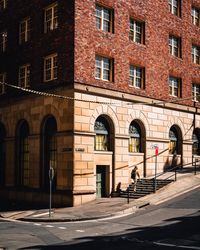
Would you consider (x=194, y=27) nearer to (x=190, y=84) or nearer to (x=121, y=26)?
(x=190, y=84)

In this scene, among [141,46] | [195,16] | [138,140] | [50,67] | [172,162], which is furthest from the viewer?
[195,16]

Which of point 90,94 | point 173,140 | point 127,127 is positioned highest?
point 90,94

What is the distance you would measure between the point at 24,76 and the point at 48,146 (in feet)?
19.9

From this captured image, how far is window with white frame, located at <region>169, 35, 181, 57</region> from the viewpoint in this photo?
122 feet

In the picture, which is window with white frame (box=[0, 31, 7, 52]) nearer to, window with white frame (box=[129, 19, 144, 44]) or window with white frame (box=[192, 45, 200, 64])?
window with white frame (box=[129, 19, 144, 44])

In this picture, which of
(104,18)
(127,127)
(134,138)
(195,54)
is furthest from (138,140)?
(195,54)

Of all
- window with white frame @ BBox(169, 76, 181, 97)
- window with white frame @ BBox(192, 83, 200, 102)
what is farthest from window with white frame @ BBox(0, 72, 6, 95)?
window with white frame @ BBox(192, 83, 200, 102)

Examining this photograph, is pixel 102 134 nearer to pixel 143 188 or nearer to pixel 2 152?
pixel 143 188

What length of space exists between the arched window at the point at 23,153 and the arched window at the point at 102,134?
6.07 meters

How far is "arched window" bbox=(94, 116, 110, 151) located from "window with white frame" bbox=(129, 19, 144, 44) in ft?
23.1

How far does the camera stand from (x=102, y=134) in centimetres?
3108

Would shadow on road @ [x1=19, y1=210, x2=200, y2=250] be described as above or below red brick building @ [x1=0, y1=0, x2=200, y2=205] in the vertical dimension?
below

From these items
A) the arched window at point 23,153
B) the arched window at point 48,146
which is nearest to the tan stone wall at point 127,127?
the arched window at point 48,146

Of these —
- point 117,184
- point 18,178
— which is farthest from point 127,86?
point 18,178
